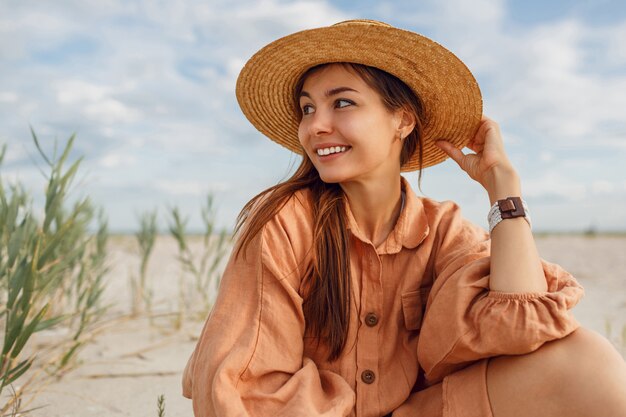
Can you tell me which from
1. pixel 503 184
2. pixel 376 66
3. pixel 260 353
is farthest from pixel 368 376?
pixel 376 66

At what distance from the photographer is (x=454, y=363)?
79.9 inches

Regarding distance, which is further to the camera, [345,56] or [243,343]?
[345,56]

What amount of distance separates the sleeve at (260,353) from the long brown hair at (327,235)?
7cm

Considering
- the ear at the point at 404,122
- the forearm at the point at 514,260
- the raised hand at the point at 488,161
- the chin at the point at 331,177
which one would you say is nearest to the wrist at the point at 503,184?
the raised hand at the point at 488,161

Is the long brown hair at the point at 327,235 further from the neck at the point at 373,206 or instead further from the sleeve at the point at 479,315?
the sleeve at the point at 479,315

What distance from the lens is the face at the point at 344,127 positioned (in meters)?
2.13

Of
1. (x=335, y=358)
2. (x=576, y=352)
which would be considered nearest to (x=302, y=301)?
(x=335, y=358)

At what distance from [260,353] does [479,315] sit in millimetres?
671

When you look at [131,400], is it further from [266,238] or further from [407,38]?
[407,38]

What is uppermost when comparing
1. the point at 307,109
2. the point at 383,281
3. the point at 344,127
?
the point at 307,109

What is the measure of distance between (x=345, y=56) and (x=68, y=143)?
130cm

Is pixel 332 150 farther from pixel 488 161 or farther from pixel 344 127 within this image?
pixel 488 161

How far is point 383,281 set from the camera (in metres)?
2.17

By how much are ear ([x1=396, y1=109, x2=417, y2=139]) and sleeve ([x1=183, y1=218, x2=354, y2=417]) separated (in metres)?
0.63
